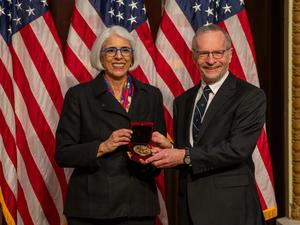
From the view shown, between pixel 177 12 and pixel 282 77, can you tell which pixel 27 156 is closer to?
pixel 177 12

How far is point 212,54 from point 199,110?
22cm

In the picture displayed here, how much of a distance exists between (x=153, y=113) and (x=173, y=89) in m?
0.78

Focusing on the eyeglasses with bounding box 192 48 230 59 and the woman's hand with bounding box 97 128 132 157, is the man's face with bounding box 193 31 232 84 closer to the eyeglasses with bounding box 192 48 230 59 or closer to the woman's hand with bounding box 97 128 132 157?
the eyeglasses with bounding box 192 48 230 59

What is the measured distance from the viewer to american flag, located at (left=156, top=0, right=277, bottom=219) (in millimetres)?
3111

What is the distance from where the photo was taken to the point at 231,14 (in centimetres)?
311

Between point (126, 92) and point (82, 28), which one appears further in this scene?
point (82, 28)

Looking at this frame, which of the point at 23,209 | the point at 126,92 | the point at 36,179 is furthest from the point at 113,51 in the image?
the point at 23,209

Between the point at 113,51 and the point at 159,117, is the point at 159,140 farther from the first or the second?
the point at 113,51

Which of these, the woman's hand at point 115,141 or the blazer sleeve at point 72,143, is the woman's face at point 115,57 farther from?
the woman's hand at point 115,141

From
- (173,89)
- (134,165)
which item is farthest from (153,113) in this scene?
(173,89)

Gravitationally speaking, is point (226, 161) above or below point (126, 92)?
below

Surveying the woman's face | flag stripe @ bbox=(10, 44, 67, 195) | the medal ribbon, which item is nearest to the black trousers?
the medal ribbon

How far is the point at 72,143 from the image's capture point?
226 centimetres

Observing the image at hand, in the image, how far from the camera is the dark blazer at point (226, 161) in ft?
6.71
